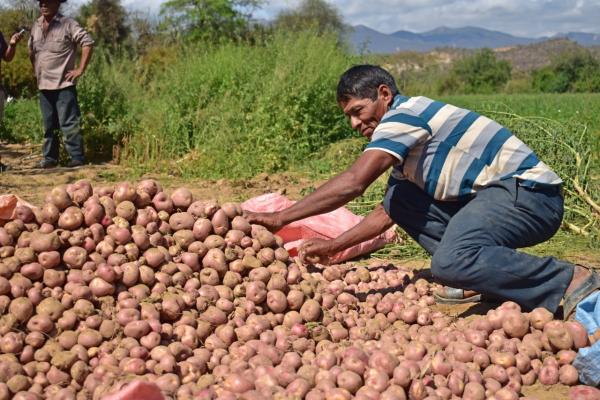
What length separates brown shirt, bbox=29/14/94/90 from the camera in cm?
773

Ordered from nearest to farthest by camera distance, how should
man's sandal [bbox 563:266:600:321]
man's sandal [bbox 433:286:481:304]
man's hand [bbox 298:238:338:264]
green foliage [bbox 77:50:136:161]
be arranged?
1. man's sandal [bbox 563:266:600:321]
2. man's hand [bbox 298:238:338:264]
3. man's sandal [bbox 433:286:481:304]
4. green foliage [bbox 77:50:136:161]

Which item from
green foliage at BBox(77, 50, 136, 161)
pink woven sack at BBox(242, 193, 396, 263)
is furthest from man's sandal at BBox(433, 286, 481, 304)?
green foliage at BBox(77, 50, 136, 161)

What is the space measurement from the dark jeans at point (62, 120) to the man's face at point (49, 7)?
821mm

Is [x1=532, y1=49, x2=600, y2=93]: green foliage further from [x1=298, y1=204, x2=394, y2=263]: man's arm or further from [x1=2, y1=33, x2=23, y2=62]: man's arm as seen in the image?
[x1=298, y1=204, x2=394, y2=263]: man's arm

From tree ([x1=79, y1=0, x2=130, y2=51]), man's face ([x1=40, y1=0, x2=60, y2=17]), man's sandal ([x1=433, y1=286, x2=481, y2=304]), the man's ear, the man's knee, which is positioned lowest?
man's sandal ([x1=433, y1=286, x2=481, y2=304])

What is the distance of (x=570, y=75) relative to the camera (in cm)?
4056

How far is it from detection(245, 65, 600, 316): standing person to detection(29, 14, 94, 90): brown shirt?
17.1 ft

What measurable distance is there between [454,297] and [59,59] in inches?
225

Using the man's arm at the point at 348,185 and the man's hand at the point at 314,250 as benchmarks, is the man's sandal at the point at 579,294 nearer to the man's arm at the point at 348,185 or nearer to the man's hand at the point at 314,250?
the man's arm at the point at 348,185

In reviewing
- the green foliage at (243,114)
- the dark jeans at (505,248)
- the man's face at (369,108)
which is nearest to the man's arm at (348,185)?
the man's face at (369,108)

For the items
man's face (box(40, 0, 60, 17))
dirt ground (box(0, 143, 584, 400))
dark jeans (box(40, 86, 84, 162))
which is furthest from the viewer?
dark jeans (box(40, 86, 84, 162))

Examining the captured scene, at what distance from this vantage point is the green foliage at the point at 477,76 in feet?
143

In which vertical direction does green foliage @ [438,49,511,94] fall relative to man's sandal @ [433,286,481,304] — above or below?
below

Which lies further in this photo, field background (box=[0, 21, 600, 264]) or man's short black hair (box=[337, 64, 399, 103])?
field background (box=[0, 21, 600, 264])
